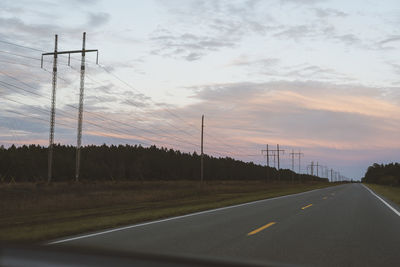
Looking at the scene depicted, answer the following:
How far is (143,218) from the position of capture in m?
14.3

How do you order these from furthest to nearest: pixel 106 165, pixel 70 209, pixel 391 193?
pixel 106 165
pixel 391 193
pixel 70 209

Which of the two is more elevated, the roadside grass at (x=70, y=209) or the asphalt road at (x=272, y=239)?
the asphalt road at (x=272, y=239)

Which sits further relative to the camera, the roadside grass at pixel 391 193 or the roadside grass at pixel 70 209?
the roadside grass at pixel 391 193

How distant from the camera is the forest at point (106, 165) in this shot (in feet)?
316

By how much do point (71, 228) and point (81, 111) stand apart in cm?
2561

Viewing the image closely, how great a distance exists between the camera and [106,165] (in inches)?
4985

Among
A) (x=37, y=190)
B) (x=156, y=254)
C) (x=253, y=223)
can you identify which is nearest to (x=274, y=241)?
(x=253, y=223)

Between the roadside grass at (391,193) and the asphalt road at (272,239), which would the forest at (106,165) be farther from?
the asphalt road at (272,239)

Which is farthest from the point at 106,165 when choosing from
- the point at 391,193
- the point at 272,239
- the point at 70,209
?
the point at 272,239

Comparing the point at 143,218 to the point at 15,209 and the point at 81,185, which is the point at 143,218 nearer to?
the point at 15,209

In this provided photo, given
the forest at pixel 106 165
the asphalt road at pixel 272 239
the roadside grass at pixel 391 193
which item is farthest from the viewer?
the forest at pixel 106 165

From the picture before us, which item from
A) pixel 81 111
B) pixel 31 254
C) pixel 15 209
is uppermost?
pixel 81 111

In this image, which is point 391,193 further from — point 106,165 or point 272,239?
point 106,165

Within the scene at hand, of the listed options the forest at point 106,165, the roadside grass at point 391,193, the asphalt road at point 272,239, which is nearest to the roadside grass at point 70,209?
the asphalt road at point 272,239
